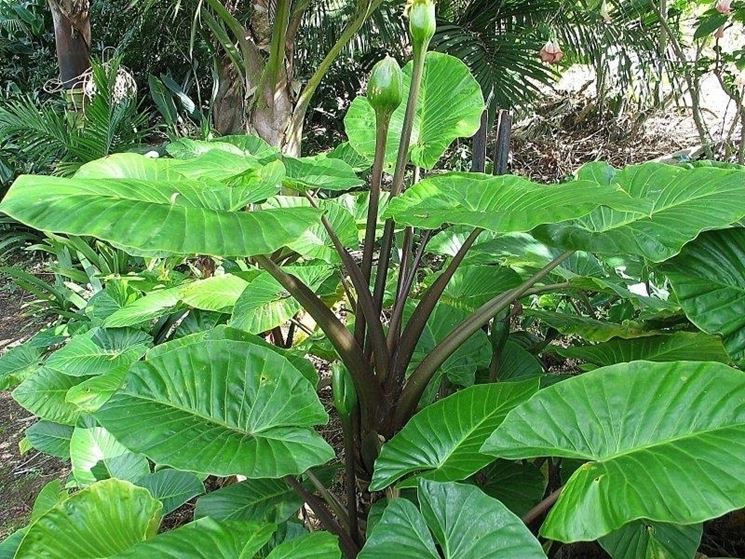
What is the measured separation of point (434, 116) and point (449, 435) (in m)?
0.60

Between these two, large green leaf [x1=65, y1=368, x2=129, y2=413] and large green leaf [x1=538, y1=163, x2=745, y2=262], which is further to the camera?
large green leaf [x1=65, y1=368, x2=129, y2=413]

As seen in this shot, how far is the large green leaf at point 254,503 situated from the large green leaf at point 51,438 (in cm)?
51

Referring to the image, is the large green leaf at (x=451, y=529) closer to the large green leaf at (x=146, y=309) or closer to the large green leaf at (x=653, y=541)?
the large green leaf at (x=653, y=541)

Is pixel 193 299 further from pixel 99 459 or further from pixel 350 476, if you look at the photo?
pixel 350 476

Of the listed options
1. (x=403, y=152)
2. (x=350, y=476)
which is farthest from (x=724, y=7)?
(x=350, y=476)

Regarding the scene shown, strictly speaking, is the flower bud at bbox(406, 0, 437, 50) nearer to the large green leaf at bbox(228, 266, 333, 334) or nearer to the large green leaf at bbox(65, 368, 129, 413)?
the large green leaf at bbox(228, 266, 333, 334)

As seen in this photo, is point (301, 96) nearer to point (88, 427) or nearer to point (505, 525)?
point (88, 427)

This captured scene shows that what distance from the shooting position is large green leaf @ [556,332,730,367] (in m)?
0.89

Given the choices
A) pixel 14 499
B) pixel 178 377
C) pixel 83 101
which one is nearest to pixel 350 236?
pixel 178 377

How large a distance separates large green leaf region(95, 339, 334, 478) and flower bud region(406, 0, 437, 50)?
49 centimetres

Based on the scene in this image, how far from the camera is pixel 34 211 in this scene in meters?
0.61

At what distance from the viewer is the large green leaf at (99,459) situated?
3.47 ft

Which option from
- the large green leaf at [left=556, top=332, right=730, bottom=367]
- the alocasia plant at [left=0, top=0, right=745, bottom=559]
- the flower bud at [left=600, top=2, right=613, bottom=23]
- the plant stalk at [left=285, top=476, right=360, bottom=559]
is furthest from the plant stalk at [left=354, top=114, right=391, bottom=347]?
the flower bud at [left=600, top=2, right=613, bottom=23]

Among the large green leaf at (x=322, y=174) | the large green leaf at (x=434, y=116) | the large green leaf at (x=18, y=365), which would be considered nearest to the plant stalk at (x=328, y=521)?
the large green leaf at (x=322, y=174)
